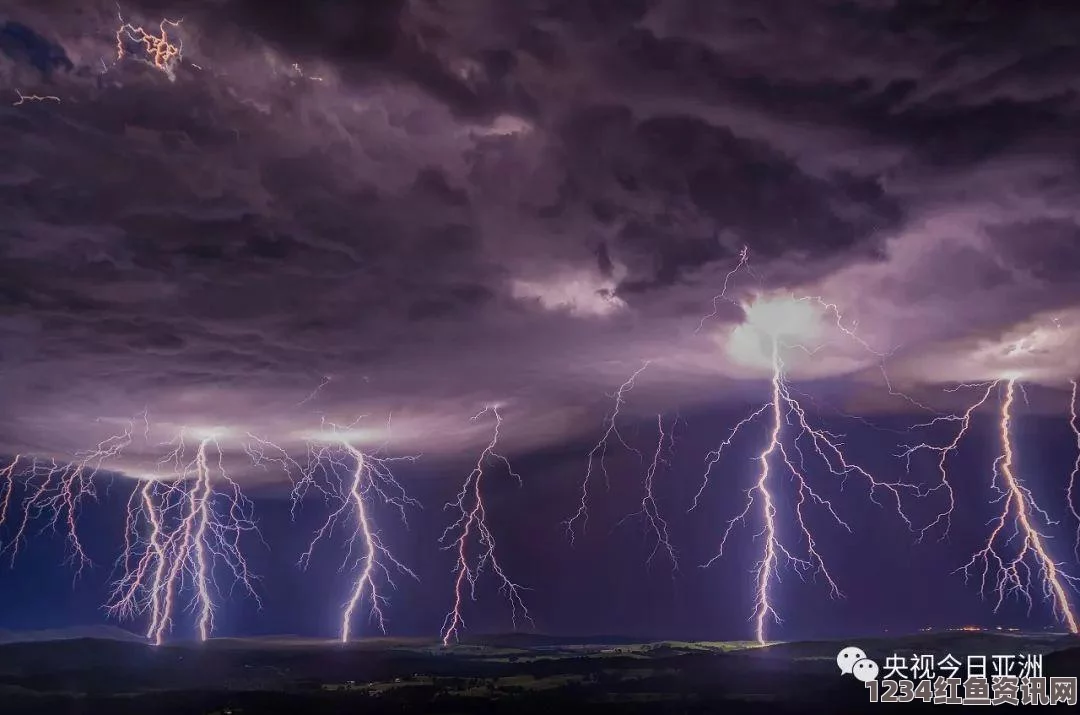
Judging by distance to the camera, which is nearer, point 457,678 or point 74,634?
point 457,678

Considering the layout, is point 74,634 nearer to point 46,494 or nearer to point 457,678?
point 46,494

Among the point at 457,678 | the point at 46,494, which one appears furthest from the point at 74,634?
the point at 457,678

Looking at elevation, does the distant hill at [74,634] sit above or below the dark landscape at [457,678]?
below

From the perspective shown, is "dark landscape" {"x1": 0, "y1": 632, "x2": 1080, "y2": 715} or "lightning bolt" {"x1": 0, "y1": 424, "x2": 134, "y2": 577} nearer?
"dark landscape" {"x1": 0, "y1": 632, "x2": 1080, "y2": 715}

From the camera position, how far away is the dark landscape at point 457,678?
17.4 metres

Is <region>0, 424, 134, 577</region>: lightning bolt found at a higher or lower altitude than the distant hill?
higher

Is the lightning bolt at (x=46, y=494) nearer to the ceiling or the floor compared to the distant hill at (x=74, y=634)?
nearer to the ceiling

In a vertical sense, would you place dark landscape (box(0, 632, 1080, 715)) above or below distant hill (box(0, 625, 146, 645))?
above

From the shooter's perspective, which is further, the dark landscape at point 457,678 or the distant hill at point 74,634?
the distant hill at point 74,634

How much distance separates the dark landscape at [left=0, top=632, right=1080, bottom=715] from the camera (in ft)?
57.0

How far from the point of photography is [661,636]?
1773 inches

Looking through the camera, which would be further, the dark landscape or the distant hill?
the distant hill

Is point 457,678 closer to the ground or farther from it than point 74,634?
farther from it

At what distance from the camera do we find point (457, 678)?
74.2 feet
